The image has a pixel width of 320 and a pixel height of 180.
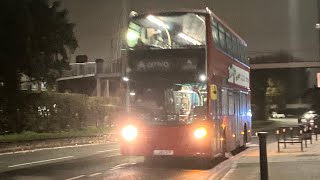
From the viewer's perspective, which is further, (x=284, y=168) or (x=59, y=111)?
(x=59, y=111)

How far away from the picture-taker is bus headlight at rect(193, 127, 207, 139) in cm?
1602

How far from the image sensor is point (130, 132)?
16516 millimetres

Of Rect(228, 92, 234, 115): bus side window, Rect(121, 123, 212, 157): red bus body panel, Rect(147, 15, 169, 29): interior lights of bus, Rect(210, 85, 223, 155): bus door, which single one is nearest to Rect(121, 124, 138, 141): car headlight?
Rect(121, 123, 212, 157): red bus body panel

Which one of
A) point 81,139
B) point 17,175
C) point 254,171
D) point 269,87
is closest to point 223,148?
point 254,171

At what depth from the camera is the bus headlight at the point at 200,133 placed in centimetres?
1602

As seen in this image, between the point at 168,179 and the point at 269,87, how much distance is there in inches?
2737

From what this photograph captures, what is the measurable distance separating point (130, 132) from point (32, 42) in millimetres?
12624

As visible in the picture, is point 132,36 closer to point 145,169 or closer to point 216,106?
point 216,106

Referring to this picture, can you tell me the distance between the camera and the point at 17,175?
1520 centimetres

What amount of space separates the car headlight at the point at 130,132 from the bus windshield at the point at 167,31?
8.20 feet

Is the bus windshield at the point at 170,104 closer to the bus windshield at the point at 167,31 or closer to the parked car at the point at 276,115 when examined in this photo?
the bus windshield at the point at 167,31

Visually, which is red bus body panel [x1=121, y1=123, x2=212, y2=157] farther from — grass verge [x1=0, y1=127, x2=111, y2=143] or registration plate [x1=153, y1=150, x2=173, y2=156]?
grass verge [x1=0, y1=127, x2=111, y2=143]

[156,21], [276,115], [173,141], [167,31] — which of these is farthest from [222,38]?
[276,115]

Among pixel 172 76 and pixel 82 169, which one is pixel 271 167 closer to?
pixel 172 76
